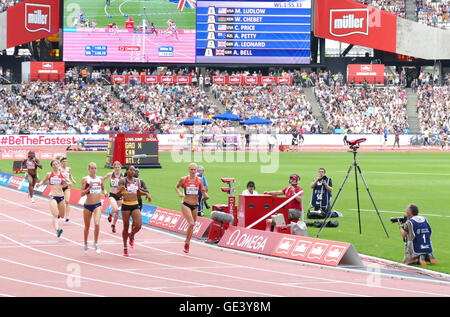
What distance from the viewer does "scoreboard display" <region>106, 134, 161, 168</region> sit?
140ft

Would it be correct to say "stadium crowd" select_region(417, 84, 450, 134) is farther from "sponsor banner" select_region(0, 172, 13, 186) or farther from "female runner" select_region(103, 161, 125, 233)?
"female runner" select_region(103, 161, 125, 233)

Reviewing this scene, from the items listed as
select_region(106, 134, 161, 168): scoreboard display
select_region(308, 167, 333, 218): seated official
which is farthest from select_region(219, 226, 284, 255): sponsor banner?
select_region(106, 134, 161, 168): scoreboard display

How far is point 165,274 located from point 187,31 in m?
55.4

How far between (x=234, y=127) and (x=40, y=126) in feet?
52.2

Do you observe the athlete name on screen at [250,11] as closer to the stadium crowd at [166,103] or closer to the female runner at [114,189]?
the stadium crowd at [166,103]

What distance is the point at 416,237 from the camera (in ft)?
53.0

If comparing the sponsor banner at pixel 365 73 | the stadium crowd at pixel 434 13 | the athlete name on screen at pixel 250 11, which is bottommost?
the sponsor banner at pixel 365 73

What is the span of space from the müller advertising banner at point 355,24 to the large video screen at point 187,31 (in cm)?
330

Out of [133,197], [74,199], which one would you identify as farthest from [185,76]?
[133,197]

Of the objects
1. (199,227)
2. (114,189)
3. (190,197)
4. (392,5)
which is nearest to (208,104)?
(392,5)

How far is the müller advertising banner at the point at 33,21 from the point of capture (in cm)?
7000

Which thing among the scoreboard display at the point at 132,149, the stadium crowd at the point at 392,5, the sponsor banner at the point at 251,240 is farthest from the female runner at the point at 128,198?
the stadium crowd at the point at 392,5

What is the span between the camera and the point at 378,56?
258 feet

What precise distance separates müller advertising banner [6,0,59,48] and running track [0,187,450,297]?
2071 inches
